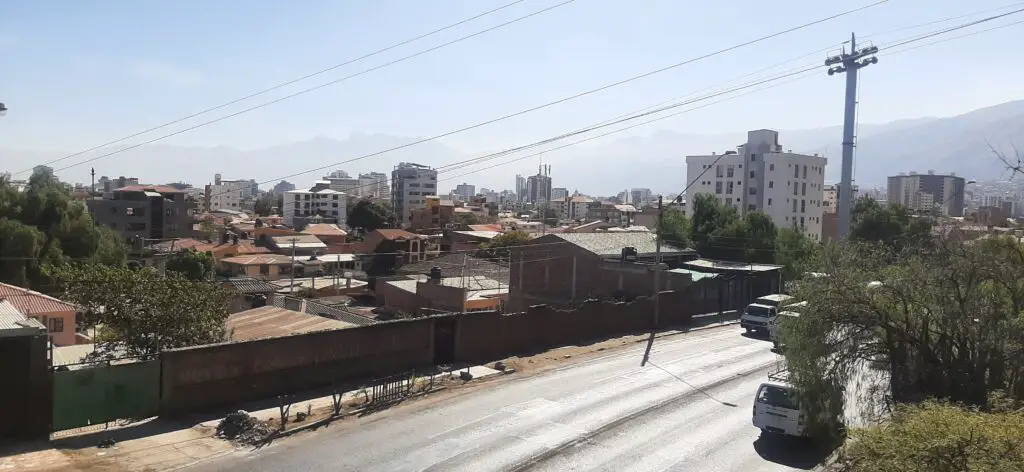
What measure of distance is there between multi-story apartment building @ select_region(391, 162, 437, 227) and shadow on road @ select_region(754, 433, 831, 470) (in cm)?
14056

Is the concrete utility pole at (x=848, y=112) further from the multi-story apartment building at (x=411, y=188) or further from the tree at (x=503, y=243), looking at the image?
the multi-story apartment building at (x=411, y=188)

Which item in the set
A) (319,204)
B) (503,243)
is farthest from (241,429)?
(319,204)

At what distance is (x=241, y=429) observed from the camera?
54.0 feet

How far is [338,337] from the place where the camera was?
70.0ft

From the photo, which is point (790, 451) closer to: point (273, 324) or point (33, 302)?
point (273, 324)

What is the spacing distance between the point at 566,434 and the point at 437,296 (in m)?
24.2

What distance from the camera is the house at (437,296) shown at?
39.3 meters

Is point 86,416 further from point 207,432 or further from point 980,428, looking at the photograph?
point 980,428

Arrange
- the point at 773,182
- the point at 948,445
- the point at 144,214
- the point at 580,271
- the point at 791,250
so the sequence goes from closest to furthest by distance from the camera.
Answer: the point at 948,445
the point at 580,271
the point at 791,250
the point at 144,214
the point at 773,182

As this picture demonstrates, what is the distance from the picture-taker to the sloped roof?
41219 millimetres

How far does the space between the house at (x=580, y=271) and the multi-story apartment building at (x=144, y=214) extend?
55004 mm

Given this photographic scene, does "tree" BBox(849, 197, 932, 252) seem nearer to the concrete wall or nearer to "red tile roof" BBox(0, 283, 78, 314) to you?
the concrete wall

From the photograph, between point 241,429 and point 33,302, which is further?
point 33,302

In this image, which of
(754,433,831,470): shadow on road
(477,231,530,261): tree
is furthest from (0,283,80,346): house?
(477,231,530,261): tree
